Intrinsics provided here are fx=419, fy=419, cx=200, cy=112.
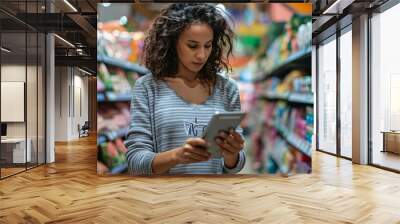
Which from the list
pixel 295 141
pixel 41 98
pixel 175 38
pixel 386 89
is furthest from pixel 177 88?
pixel 41 98

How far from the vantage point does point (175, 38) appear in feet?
10.1

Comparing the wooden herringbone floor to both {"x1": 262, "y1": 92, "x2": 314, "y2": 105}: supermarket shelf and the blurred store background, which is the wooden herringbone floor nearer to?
the blurred store background

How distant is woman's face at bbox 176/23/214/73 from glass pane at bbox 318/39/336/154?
26.1ft

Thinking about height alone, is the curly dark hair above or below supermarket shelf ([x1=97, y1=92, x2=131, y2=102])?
above

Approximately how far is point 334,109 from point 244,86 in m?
5.98

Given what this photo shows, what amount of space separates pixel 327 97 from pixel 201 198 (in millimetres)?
6809

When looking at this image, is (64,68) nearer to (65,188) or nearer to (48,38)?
(48,38)

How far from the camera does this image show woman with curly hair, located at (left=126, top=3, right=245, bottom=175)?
3033mm

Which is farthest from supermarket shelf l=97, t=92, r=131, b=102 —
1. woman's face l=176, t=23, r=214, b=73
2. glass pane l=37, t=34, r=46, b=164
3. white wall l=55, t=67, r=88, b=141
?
white wall l=55, t=67, r=88, b=141

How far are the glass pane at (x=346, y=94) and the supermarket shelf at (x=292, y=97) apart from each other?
4.29 meters

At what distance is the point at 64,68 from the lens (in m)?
16.0

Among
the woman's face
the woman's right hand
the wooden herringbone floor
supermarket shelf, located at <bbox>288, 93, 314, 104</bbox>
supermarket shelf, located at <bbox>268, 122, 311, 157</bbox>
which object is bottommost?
the wooden herringbone floor

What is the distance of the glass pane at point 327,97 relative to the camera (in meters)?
10.5

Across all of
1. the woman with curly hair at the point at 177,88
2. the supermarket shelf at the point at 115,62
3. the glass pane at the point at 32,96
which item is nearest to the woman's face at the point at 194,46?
the woman with curly hair at the point at 177,88
